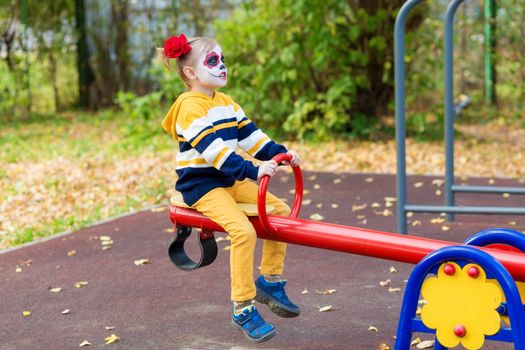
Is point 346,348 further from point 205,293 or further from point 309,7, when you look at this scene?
point 309,7

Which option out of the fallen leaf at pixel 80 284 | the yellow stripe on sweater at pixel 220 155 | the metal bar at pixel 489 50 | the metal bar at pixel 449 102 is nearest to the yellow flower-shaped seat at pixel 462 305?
the yellow stripe on sweater at pixel 220 155

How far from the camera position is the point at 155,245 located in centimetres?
543

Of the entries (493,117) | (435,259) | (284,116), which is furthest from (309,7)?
(435,259)

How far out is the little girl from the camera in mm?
3291

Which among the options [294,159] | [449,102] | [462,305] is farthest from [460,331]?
[449,102]

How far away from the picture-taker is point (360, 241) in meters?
3.20

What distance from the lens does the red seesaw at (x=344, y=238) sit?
3.00 metres

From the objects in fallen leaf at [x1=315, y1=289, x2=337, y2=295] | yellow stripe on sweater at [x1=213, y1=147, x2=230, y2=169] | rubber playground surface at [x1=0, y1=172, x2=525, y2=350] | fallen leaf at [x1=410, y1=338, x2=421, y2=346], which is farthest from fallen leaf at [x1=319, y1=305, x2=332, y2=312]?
yellow stripe on sweater at [x1=213, y1=147, x2=230, y2=169]

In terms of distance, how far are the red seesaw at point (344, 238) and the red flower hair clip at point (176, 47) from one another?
61 cm

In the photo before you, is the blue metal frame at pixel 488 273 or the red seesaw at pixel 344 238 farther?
the red seesaw at pixel 344 238

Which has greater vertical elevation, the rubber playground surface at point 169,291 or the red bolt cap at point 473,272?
the red bolt cap at point 473,272

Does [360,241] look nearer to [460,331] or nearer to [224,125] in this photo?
[460,331]

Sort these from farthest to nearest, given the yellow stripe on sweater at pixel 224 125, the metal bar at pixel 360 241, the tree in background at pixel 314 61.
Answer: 1. the tree in background at pixel 314 61
2. the yellow stripe on sweater at pixel 224 125
3. the metal bar at pixel 360 241

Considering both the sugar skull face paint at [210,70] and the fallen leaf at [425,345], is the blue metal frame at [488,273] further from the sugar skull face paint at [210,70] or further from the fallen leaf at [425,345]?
the sugar skull face paint at [210,70]
